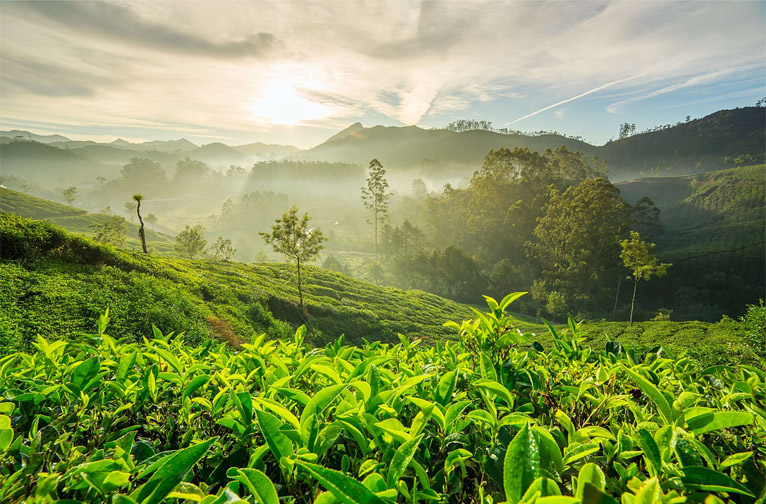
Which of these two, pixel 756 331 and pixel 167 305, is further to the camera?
pixel 756 331

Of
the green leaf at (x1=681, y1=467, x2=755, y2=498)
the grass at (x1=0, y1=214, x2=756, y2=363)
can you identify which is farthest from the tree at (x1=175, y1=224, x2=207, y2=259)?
the green leaf at (x1=681, y1=467, x2=755, y2=498)

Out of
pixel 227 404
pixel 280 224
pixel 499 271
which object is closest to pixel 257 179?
pixel 499 271

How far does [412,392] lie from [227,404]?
24.8 inches

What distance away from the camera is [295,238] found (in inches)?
677

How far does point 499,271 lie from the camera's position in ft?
147

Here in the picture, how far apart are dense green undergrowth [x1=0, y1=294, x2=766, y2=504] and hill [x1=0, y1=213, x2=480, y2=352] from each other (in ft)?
25.1

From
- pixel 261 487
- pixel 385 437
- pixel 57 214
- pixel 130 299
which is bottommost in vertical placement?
pixel 57 214

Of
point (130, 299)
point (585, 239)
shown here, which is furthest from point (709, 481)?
point (585, 239)

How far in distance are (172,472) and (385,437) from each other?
49 cm

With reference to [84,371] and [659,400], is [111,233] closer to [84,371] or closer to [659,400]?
[84,371]

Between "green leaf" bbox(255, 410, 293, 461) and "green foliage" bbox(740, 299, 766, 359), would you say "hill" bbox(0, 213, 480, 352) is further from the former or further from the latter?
"green foliage" bbox(740, 299, 766, 359)

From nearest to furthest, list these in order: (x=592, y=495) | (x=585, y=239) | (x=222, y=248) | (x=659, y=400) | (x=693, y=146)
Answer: (x=592, y=495), (x=659, y=400), (x=585, y=239), (x=222, y=248), (x=693, y=146)

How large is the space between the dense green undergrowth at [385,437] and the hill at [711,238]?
A: 1949 inches

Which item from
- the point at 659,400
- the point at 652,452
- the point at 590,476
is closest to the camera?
the point at 590,476
